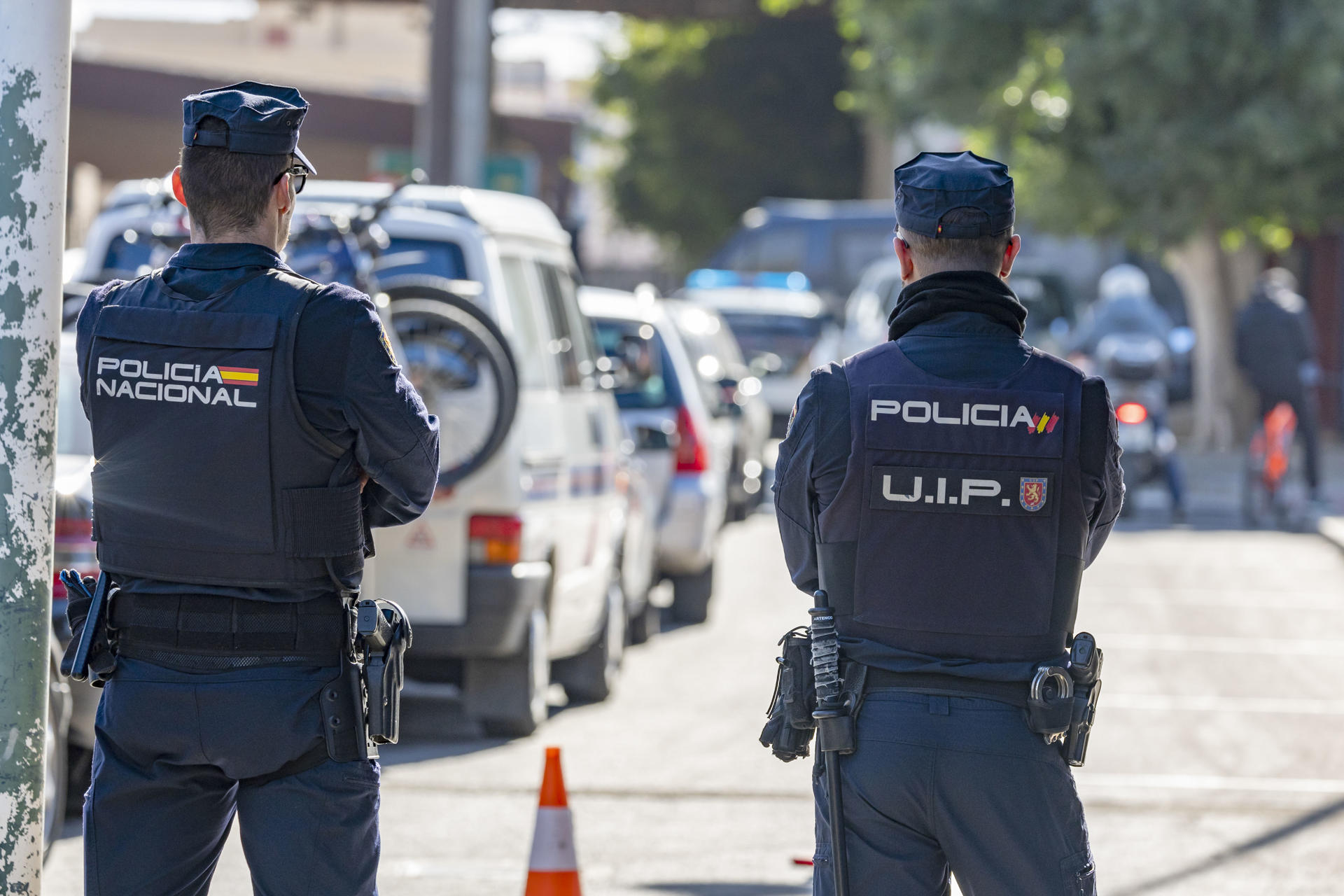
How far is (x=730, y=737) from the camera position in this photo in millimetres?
8352

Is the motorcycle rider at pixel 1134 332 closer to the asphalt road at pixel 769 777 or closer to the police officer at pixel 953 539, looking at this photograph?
the asphalt road at pixel 769 777

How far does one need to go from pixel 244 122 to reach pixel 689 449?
833cm

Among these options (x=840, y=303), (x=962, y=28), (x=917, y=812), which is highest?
(x=962, y=28)

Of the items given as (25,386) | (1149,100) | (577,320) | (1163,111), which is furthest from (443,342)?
(1163,111)

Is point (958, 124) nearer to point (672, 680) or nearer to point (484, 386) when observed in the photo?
point (672, 680)

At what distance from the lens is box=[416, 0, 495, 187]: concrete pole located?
797 inches

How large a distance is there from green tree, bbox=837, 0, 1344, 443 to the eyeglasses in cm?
1949

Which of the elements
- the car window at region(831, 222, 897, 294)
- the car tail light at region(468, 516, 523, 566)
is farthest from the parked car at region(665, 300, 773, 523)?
the car window at region(831, 222, 897, 294)

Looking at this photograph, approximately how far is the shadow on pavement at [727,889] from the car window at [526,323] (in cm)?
264


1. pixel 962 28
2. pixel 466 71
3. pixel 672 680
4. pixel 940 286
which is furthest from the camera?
pixel 962 28

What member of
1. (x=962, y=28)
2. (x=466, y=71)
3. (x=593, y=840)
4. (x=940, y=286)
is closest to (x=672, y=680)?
(x=593, y=840)

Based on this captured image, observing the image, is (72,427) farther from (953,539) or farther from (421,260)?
(953,539)

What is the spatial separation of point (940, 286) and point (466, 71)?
17274 mm

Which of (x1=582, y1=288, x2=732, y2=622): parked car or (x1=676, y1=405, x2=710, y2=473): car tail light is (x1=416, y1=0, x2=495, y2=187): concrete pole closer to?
(x1=582, y1=288, x2=732, y2=622): parked car
